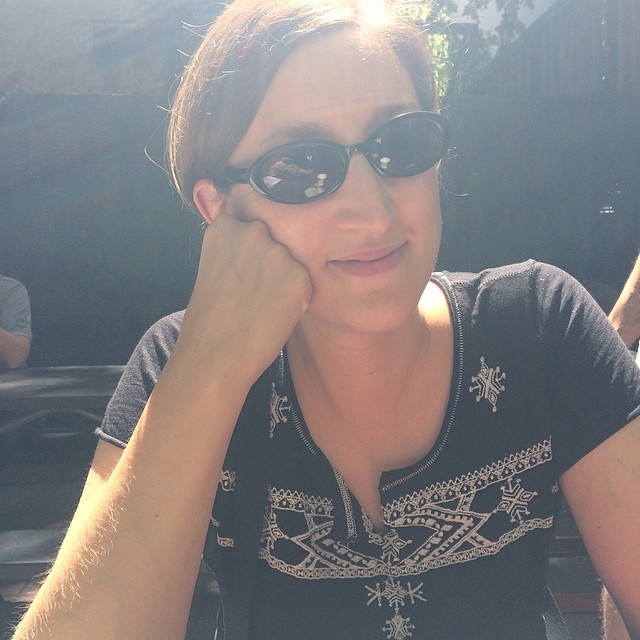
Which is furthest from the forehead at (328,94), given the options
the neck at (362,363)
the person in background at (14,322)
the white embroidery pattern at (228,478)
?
the person in background at (14,322)

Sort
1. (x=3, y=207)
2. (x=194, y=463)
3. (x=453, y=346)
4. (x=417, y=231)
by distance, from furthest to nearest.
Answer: (x=3, y=207) < (x=453, y=346) < (x=417, y=231) < (x=194, y=463)

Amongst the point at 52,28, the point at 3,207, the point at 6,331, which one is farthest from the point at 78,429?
the point at 52,28

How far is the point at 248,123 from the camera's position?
127cm

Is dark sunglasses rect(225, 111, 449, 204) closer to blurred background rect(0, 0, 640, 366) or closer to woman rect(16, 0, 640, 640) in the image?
woman rect(16, 0, 640, 640)

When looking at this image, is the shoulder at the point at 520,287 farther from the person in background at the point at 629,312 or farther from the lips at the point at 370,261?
the person in background at the point at 629,312

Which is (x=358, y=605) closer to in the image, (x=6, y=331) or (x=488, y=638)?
(x=488, y=638)

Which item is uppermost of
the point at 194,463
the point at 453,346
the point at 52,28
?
the point at 52,28

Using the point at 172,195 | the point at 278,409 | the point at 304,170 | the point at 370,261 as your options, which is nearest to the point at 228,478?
the point at 278,409

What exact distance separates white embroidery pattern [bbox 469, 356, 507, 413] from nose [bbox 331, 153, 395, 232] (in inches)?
14.4

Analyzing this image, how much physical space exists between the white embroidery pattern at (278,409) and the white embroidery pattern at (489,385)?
0.37 metres

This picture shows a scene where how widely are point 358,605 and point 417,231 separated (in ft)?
2.43

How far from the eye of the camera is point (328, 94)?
4.01ft

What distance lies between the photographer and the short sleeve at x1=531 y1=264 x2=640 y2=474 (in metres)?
1.26

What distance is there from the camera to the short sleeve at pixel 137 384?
Result: 1374mm
